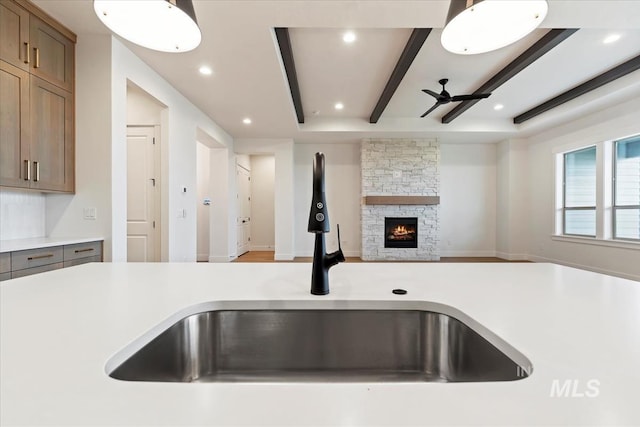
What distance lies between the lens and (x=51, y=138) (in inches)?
98.7

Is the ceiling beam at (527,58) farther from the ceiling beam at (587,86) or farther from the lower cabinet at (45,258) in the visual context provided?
the lower cabinet at (45,258)

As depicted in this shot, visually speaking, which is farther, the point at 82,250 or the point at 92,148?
the point at 92,148

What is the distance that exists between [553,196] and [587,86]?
2178mm

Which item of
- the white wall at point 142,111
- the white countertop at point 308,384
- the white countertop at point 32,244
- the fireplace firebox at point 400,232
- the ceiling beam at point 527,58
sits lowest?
the fireplace firebox at point 400,232

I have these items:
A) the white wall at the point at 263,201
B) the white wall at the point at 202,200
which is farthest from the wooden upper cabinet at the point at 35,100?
the white wall at the point at 263,201

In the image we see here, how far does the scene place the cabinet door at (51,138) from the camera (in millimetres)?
2361

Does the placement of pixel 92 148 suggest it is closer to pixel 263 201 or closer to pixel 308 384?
pixel 308 384

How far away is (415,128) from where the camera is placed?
19.2 feet

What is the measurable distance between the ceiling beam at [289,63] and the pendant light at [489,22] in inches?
87.7

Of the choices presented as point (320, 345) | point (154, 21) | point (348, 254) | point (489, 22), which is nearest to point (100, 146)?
point (154, 21)

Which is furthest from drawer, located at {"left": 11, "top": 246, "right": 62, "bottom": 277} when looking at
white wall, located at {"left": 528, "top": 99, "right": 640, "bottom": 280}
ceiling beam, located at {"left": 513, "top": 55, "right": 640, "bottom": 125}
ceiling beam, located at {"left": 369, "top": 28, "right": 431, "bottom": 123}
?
white wall, located at {"left": 528, "top": 99, "right": 640, "bottom": 280}

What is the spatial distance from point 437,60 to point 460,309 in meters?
3.74

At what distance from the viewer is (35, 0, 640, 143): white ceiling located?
2340 millimetres

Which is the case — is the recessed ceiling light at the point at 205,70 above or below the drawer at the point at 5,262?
above
